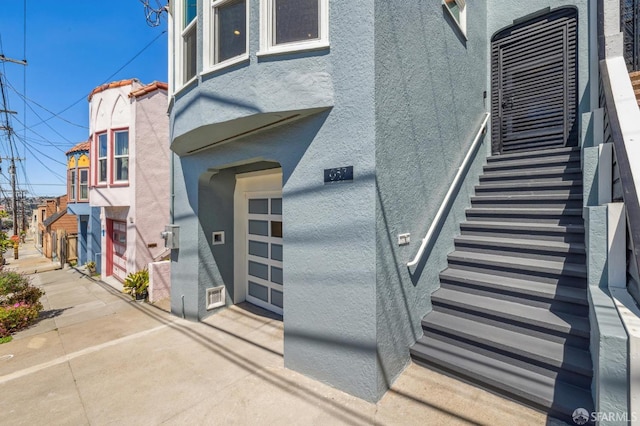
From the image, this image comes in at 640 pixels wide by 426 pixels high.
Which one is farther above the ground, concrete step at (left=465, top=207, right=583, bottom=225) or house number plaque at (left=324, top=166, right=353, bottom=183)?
house number plaque at (left=324, top=166, right=353, bottom=183)

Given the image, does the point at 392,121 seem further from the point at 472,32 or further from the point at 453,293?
the point at 472,32

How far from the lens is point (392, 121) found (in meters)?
3.02

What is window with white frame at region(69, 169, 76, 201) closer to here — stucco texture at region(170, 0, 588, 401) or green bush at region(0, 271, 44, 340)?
green bush at region(0, 271, 44, 340)

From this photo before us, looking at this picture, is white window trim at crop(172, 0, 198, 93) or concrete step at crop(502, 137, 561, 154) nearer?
white window trim at crop(172, 0, 198, 93)

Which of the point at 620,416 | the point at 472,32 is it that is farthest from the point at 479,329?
the point at 472,32

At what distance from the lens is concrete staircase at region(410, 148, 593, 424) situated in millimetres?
2541

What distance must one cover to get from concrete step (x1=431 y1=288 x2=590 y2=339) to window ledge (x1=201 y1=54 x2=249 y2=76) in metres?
3.87

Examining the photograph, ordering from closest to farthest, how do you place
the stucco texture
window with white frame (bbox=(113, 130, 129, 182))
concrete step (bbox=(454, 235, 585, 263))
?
the stucco texture → concrete step (bbox=(454, 235, 585, 263)) → window with white frame (bbox=(113, 130, 129, 182))

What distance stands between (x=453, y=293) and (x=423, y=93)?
8.76ft

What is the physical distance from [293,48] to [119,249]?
9.87 metres

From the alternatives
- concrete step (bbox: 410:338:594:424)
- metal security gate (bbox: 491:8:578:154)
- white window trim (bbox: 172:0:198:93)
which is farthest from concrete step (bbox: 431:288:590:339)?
white window trim (bbox: 172:0:198:93)

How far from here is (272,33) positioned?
129 inches

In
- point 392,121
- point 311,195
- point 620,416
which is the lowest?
point 620,416

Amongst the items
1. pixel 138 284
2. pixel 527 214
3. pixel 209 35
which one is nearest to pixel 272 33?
pixel 209 35
